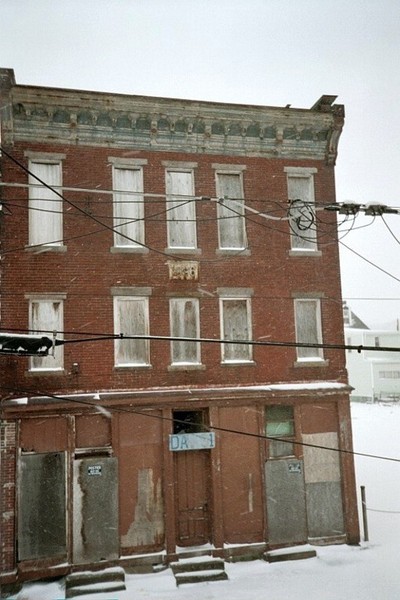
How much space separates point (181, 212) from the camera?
14234 mm

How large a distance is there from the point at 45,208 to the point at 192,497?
8.92m

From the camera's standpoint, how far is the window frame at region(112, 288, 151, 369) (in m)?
13.4

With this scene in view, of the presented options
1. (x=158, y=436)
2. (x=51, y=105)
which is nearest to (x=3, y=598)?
(x=158, y=436)

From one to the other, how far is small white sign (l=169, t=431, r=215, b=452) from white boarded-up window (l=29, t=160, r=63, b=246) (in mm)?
6154

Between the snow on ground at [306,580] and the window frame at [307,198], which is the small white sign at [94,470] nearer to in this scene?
the snow on ground at [306,580]

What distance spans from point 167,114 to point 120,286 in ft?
16.7

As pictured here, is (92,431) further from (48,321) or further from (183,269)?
(183,269)

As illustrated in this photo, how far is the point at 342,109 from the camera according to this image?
49.2ft

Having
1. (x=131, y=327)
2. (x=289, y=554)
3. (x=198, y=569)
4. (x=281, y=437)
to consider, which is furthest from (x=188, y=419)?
(x=289, y=554)

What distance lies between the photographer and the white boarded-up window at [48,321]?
13.0 m

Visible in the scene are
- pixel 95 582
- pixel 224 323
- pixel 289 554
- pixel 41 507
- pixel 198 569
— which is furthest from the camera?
pixel 224 323

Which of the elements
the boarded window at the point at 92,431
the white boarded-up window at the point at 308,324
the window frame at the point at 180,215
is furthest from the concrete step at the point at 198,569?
the window frame at the point at 180,215

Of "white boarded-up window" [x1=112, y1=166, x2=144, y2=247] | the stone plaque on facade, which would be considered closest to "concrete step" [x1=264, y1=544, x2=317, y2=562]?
the stone plaque on facade

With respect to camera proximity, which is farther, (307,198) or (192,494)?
(307,198)
